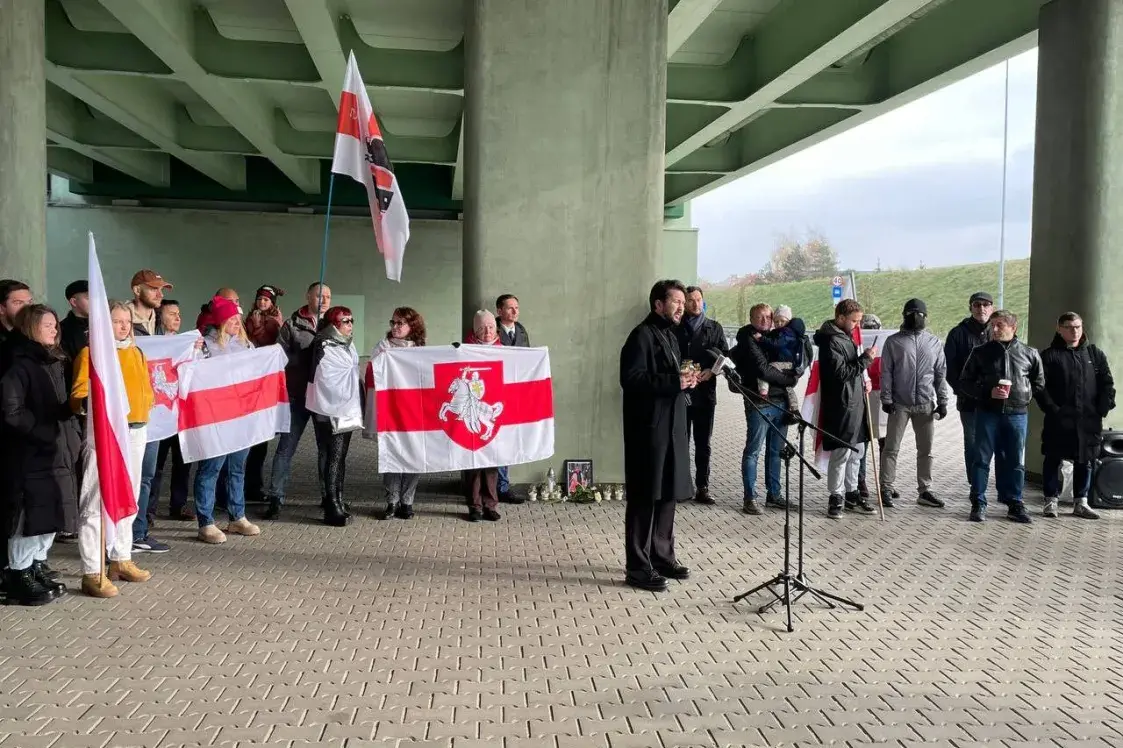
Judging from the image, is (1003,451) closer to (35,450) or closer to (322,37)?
(35,450)

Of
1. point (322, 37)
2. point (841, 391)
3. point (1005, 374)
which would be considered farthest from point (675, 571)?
point (322, 37)

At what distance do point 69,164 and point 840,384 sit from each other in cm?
2034

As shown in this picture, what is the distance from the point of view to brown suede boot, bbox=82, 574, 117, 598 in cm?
548

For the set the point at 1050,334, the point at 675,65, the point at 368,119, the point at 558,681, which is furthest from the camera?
the point at 675,65

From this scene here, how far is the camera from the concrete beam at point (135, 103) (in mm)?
13055

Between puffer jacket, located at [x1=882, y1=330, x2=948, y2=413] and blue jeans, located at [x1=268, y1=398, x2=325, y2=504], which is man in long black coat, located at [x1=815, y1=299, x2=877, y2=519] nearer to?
puffer jacket, located at [x1=882, y1=330, x2=948, y2=413]

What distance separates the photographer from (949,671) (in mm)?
4543

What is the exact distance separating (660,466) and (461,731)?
100.0 inches

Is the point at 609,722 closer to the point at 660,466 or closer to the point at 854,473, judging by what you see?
the point at 660,466

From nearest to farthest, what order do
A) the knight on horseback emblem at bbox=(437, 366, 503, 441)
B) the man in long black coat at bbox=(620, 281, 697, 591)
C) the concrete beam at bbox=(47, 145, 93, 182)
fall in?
the man in long black coat at bbox=(620, 281, 697, 591), the knight on horseback emblem at bbox=(437, 366, 503, 441), the concrete beam at bbox=(47, 145, 93, 182)

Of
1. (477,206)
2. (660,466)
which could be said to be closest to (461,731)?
(660,466)

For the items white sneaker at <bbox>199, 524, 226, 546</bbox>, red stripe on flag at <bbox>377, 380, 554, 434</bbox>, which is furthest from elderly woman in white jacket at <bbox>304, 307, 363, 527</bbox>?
white sneaker at <bbox>199, 524, 226, 546</bbox>

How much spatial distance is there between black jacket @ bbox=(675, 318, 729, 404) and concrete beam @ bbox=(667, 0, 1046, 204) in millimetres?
5694

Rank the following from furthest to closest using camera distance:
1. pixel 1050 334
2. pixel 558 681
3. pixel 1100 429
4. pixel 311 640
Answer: pixel 1050 334 → pixel 1100 429 → pixel 311 640 → pixel 558 681
